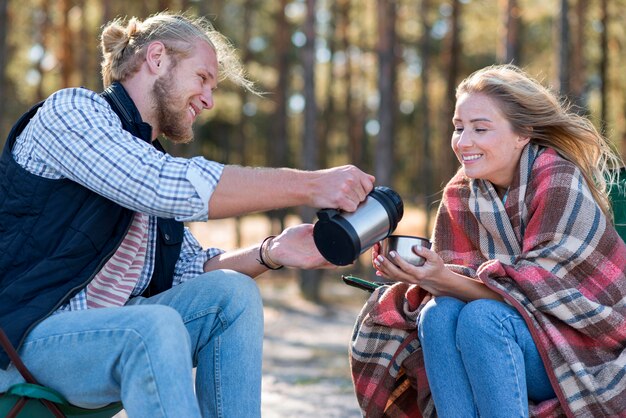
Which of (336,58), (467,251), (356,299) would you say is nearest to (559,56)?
(356,299)

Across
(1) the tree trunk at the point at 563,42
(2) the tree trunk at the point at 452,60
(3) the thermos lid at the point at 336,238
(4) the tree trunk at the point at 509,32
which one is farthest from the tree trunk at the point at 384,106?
(3) the thermos lid at the point at 336,238

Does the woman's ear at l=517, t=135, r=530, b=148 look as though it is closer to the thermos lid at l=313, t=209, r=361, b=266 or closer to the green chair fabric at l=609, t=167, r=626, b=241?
the green chair fabric at l=609, t=167, r=626, b=241

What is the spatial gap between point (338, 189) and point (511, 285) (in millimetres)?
690

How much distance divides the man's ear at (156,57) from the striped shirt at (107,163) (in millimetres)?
273

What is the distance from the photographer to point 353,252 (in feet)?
7.57

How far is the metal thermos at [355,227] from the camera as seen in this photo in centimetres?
229

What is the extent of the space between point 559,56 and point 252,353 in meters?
7.32

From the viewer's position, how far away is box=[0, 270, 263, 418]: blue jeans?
206 centimetres

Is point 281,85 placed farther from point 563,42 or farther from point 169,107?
point 169,107

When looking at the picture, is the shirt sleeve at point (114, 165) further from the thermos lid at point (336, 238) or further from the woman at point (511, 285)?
the woman at point (511, 285)

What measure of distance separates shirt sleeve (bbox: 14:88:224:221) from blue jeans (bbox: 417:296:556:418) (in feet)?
2.75

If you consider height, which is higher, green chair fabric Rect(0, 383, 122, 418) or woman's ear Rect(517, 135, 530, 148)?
woman's ear Rect(517, 135, 530, 148)

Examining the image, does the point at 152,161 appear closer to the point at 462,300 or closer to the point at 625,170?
the point at 462,300

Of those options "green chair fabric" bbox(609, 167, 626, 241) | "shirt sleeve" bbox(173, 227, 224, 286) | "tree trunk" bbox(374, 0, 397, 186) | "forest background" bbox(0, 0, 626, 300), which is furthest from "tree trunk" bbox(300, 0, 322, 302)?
"shirt sleeve" bbox(173, 227, 224, 286)
